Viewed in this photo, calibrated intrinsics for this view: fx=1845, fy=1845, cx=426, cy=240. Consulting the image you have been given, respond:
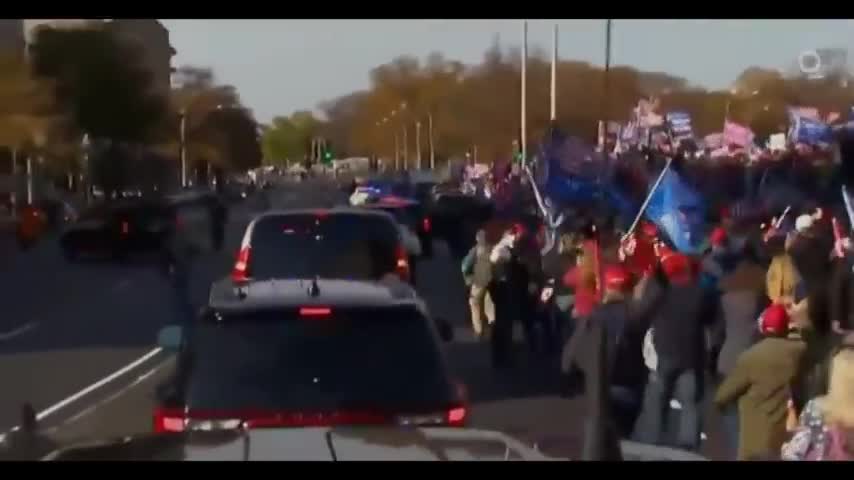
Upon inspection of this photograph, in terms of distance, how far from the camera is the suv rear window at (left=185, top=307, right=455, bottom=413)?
6.63m

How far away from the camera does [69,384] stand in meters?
16.0

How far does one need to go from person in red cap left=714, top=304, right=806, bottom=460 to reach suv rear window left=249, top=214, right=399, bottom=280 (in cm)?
728

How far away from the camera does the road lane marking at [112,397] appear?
13195 mm

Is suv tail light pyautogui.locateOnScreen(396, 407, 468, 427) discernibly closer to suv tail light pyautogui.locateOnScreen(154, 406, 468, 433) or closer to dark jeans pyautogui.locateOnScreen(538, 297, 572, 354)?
suv tail light pyautogui.locateOnScreen(154, 406, 468, 433)

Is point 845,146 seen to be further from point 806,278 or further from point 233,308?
point 233,308

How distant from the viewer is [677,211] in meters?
22.1

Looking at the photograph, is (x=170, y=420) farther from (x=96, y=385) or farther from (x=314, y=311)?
(x=96, y=385)

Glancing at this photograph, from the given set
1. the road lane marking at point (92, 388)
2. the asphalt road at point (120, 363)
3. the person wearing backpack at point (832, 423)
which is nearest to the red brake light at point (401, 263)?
the asphalt road at point (120, 363)

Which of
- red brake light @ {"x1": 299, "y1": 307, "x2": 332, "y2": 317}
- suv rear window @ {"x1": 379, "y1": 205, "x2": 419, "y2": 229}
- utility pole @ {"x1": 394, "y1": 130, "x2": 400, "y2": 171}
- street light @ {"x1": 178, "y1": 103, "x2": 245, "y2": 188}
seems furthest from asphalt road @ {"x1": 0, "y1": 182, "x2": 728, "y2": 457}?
utility pole @ {"x1": 394, "y1": 130, "x2": 400, "y2": 171}

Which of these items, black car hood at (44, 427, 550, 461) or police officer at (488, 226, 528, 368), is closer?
black car hood at (44, 427, 550, 461)

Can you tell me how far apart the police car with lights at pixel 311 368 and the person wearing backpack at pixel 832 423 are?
4.15 feet

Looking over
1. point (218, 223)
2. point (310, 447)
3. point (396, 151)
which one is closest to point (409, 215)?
point (218, 223)
